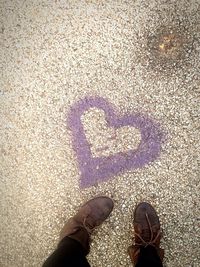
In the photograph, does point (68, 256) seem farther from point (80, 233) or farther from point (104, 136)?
point (104, 136)

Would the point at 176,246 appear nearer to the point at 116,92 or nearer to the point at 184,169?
the point at 184,169

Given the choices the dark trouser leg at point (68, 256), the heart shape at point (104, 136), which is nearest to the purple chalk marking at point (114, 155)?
the heart shape at point (104, 136)

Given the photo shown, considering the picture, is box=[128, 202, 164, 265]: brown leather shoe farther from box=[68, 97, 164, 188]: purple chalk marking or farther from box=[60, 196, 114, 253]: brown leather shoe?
box=[68, 97, 164, 188]: purple chalk marking

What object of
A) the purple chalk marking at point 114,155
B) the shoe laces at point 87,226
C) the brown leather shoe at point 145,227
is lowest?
the brown leather shoe at point 145,227

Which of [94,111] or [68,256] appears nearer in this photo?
[68,256]

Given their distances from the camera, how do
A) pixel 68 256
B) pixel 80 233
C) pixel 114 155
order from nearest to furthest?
pixel 68 256 < pixel 80 233 < pixel 114 155

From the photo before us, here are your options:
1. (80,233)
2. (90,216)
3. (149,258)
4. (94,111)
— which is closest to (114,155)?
(94,111)

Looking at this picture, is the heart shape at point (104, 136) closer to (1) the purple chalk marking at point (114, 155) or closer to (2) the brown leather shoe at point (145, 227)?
(1) the purple chalk marking at point (114, 155)
